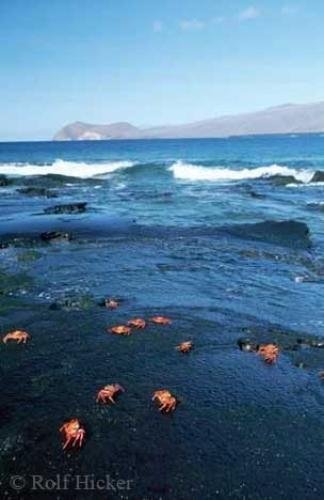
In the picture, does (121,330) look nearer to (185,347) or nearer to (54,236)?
(185,347)

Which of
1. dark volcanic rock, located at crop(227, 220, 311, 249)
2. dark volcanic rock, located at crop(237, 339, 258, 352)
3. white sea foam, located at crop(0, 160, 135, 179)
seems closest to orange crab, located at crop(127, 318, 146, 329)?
dark volcanic rock, located at crop(237, 339, 258, 352)

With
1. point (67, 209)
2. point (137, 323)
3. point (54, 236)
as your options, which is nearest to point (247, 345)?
point (137, 323)

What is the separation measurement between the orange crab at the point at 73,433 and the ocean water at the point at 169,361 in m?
0.13

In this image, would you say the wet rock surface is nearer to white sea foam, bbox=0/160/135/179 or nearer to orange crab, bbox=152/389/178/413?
orange crab, bbox=152/389/178/413

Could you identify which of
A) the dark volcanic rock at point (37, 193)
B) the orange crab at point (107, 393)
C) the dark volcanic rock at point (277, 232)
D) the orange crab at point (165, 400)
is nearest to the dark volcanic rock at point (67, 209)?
the dark volcanic rock at point (37, 193)

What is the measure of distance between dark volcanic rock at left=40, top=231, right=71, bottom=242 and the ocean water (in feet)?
0.81

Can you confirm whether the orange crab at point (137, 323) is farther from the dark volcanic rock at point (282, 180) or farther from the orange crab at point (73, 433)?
the dark volcanic rock at point (282, 180)

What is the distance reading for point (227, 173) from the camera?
56.2 m

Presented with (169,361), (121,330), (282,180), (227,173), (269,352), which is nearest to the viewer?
(169,361)

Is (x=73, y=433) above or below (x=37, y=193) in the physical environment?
above

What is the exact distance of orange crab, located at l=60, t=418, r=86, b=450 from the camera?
7.46 metres

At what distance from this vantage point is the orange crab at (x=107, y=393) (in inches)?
335

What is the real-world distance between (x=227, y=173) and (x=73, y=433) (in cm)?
5056

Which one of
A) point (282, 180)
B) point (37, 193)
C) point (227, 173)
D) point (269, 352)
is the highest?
point (269, 352)
